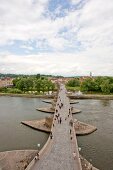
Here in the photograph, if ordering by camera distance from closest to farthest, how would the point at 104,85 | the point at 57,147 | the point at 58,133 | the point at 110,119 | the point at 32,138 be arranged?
the point at 57,147
the point at 58,133
the point at 32,138
the point at 110,119
the point at 104,85

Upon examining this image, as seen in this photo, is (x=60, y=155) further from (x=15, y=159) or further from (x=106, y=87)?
(x=106, y=87)

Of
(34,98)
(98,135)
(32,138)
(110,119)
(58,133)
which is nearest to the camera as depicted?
(58,133)

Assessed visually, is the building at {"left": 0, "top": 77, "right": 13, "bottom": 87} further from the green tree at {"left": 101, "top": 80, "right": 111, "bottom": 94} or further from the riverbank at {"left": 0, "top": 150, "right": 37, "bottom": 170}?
the riverbank at {"left": 0, "top": 150, "right": 37, "bottom": 170}

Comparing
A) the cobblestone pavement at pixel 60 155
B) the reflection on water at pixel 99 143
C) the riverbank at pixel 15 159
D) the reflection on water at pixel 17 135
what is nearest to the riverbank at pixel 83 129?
the reflection on water at pixel 99 143

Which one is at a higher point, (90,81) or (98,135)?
(90,81)

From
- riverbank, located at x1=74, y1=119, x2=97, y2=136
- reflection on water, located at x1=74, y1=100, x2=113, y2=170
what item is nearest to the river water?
reflection on water, located at x1=74, y1=100, x2=113, y2=170

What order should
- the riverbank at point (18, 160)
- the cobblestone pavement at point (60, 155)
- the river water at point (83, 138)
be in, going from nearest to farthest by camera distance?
the cobblestone pavement at point (60, 155) < the riverbank at point (18, 160) < the river water at point (83, 138)

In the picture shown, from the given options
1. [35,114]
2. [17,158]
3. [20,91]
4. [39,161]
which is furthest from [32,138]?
[20,91]

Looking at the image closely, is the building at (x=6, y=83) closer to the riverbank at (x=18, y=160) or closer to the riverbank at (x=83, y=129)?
the riverbank at (x=83, y=129)

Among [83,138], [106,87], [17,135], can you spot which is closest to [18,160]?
[17,135]

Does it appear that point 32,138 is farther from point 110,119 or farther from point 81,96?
point 81,96

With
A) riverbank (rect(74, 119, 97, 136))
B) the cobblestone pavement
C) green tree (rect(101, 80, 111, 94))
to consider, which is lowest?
riverbank (rect(74, 119, 97, 136))
